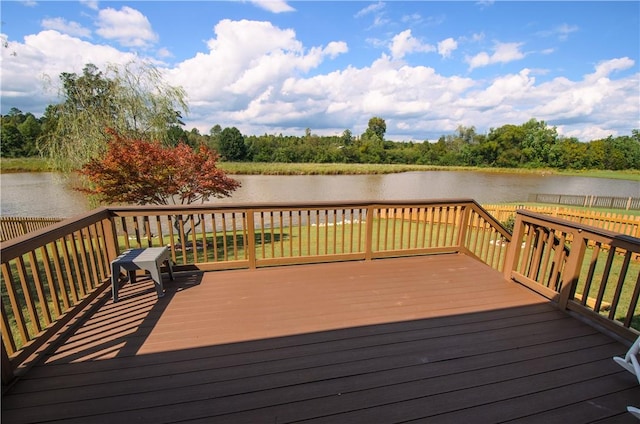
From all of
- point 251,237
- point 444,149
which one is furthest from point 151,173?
point 444,149

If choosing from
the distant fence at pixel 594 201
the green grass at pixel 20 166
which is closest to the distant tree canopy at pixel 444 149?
the green grass at pixel 20 166

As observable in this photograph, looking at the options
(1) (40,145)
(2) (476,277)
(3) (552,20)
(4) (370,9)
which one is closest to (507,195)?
(3) (552,20)

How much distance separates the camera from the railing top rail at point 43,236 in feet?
5.73

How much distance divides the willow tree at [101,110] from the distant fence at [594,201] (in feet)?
66.2

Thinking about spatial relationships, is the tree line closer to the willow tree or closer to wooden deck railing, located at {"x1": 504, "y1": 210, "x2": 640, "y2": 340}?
the willow tree

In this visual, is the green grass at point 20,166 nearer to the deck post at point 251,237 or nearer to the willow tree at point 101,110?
A: the willow tree at point 101,110

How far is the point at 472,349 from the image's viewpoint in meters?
2.11

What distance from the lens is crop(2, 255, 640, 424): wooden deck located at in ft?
5.16

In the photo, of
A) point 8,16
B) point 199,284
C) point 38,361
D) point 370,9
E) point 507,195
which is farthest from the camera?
point 507,195

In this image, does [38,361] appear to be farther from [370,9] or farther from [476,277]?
[370,9]

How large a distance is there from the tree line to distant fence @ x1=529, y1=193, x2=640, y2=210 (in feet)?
62.3

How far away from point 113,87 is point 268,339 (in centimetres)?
1001

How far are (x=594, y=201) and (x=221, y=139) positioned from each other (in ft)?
153

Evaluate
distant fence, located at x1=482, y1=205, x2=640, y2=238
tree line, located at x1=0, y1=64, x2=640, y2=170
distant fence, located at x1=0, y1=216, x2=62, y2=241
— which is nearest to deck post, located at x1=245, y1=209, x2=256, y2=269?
tree line, located at x1=0, y1=64, x2=640, y2=170
